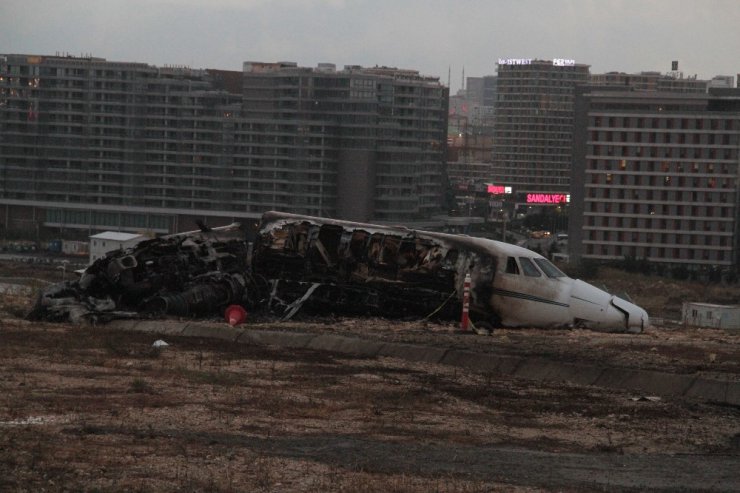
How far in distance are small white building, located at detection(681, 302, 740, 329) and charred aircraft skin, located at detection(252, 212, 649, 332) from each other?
25785 mm

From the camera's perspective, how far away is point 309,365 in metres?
17.5

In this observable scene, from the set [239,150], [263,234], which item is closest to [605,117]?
[239,150]

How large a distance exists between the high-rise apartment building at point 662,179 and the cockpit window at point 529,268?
9810cm

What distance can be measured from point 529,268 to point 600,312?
5.30 ft

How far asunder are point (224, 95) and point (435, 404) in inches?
5165

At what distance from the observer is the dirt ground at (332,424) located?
10.0 meters

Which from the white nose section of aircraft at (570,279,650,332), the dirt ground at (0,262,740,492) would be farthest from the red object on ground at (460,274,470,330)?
the dirt ground at (0,262,740,492)

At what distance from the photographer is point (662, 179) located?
122 metres

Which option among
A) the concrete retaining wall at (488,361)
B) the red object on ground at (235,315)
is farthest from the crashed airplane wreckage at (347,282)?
the concrete retaining wall at (488,361)

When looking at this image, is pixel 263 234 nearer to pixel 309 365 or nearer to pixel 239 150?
pixel 309 365

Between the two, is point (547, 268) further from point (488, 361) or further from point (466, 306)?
point (488, 361)

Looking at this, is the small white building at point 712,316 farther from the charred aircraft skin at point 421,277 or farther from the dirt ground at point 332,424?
the dirt ground at point 332,424

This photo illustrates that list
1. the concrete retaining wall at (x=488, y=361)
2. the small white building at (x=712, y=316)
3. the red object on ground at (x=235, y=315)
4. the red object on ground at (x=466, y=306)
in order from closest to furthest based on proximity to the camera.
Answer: the concrete retaining wall at (x=488, y=361), the red object on ground at (x=466, y=306), the red object on ground at (x=235, y=315), the small white building at (x=712, y=316)

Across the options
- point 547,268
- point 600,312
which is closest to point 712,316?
point 600,312
